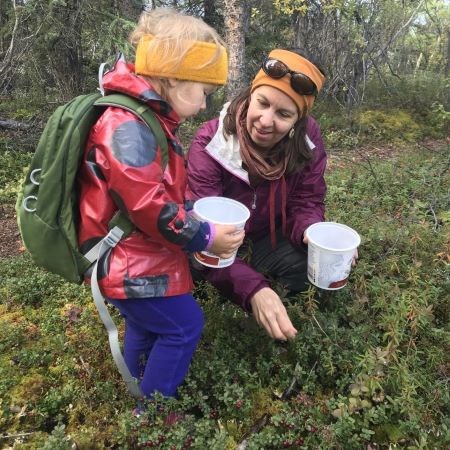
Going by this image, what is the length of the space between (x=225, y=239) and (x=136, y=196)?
1.64 feet

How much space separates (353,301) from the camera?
298 cm

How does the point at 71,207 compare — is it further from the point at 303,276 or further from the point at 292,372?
the point at 303,276

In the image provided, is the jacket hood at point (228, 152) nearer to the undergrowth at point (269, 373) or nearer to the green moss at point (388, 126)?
the undergrowth at point (269, 373)

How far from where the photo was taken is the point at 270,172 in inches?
109

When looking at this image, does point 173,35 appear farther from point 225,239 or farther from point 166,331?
point 166,331

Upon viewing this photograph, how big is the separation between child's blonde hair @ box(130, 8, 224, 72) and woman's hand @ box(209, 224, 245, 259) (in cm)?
75

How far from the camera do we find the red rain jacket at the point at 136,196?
182 cm

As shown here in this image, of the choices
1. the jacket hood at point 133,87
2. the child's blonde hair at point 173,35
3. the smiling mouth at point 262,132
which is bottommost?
the smiling mouth at point 262,132

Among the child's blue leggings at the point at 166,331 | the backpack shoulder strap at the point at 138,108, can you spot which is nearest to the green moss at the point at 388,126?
the child's blue leggings at the point at 166,331

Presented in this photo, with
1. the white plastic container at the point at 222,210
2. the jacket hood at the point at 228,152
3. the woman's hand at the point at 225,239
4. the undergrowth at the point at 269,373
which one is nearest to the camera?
the woman's hand at the point at 225,239

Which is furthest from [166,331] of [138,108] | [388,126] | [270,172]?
[388,126]

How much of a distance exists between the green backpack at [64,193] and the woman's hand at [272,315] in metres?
0.89

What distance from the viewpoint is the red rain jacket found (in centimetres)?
182

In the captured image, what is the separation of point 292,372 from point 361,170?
4327 mm
